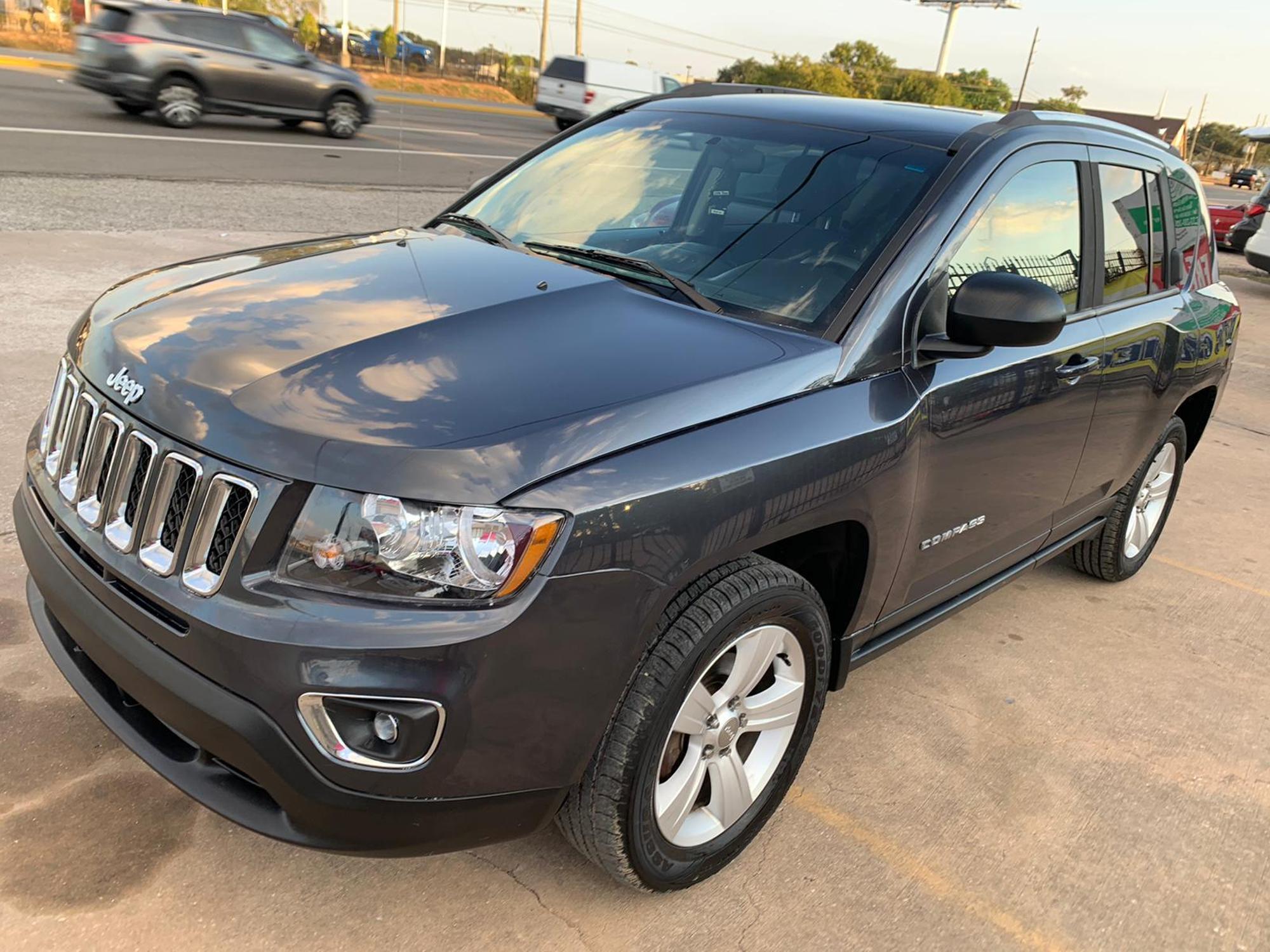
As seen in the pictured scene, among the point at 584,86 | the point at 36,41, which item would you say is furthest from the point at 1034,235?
the point at 36,41

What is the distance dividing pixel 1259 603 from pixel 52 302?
22.6 ft

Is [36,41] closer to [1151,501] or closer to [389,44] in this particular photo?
[389,44]

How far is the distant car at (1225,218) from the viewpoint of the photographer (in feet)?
57.7

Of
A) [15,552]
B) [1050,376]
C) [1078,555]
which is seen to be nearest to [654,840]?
[1050,376]

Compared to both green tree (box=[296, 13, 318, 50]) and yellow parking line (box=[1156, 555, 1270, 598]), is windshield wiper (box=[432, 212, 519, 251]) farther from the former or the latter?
green tree (box=[296, 13, 318, 50])

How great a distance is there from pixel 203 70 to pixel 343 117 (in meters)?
2.44

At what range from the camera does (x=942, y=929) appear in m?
2.50

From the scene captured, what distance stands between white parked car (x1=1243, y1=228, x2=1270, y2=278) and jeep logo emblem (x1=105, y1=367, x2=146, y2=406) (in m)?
15.8

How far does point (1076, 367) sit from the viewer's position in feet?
10.6

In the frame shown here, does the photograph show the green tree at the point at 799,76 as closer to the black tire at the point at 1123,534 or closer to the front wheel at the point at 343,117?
the front wheel at the point at 343,117

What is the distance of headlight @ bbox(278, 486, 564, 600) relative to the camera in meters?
1.87

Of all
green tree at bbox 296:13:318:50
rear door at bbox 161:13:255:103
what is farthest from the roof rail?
green tree at bbox 296:13:318:50

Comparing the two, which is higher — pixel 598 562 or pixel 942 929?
pixel 598 562

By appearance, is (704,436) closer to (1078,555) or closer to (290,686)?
(290,686)
